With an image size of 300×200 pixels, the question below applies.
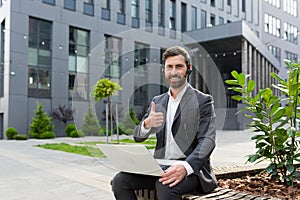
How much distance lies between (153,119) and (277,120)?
1219 mm

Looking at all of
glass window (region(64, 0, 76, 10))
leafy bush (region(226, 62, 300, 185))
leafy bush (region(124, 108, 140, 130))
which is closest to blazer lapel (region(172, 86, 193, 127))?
leafy bush (region(124, 108, 140, 130))

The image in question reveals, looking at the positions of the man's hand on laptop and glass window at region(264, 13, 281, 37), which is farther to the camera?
glass window at region(264, 13, 281, 37)

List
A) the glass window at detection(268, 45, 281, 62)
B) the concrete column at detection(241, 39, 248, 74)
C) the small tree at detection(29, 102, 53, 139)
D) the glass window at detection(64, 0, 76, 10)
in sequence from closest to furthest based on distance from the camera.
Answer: the small tree at detection(29, 102, 53, 139), the glass window at detection(64, 0, 76, 10), the concrete column at detection(241, 39, 248, 74), the glass window at detection(268, 45, 281, 62)

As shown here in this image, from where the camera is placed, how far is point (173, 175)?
1.82 metres

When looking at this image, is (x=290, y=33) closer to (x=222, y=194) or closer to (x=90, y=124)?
(x=222, y=194)

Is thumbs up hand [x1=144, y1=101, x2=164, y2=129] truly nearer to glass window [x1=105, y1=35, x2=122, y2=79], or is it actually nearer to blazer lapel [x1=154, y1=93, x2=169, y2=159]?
blazer lapel [x1=154, y1=93, x2=169, y2=159]

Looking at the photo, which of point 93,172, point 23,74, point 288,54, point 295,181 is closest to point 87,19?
point 23,74

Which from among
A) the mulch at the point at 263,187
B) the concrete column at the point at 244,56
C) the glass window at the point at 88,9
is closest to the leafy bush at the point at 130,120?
the mulch at the point at 263,187

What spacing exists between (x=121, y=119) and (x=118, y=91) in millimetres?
157

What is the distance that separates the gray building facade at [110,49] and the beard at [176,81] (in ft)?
0.23

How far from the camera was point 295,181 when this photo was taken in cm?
271

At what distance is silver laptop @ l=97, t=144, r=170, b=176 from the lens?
1716 millimetres

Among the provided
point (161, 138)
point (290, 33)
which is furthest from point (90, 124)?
point (290, 33)

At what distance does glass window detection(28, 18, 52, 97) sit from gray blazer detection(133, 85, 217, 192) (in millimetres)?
18217
